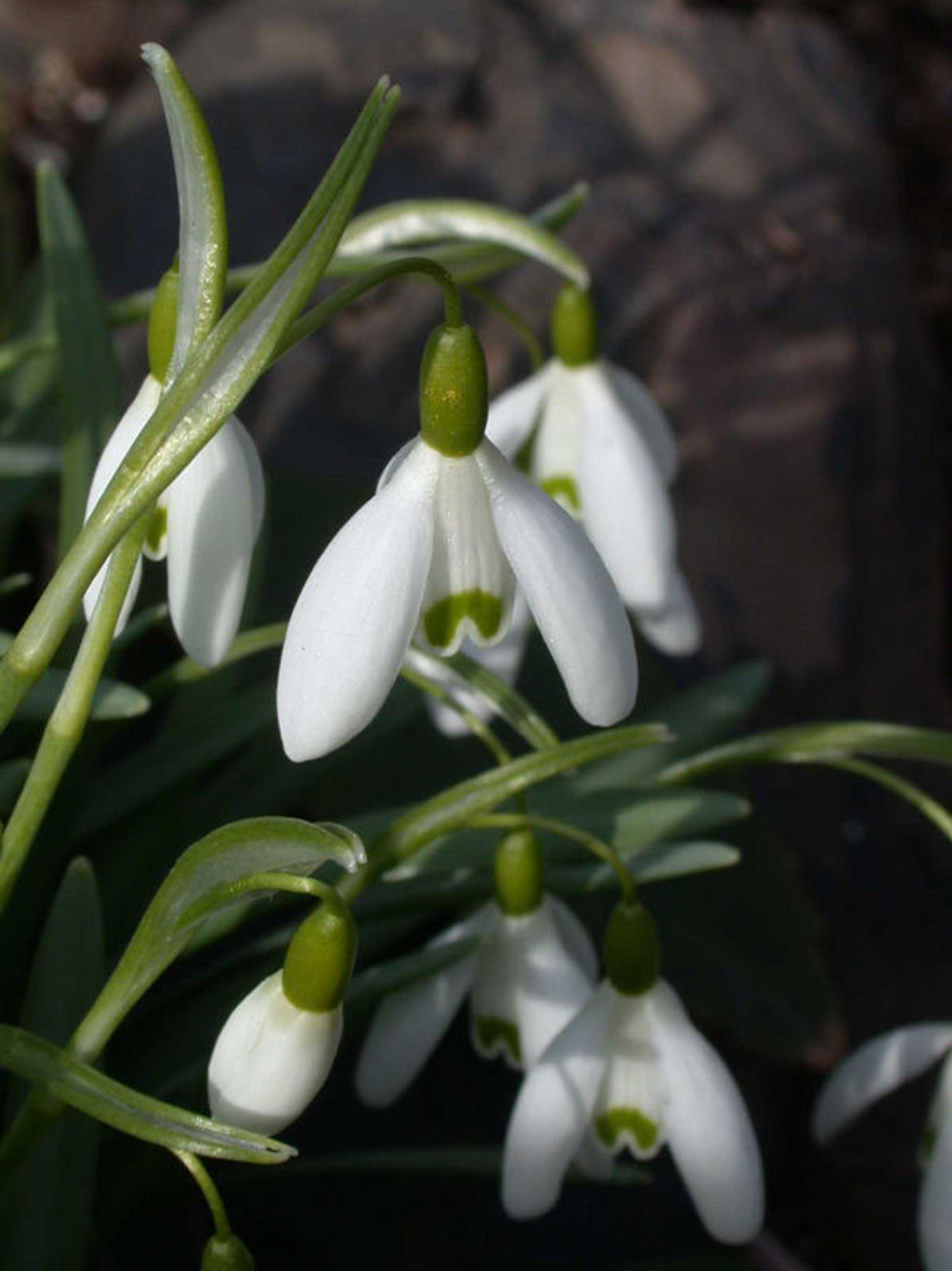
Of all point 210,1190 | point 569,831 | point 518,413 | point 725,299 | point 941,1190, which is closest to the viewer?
point 210,1190

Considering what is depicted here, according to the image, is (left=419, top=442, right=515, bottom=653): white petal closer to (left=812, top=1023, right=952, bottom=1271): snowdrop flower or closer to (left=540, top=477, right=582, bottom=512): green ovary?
(left=540, top=477, right=582, bottom=512): green ovary

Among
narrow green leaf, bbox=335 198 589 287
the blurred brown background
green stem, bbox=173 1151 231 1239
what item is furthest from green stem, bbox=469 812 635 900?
the blurred brown background

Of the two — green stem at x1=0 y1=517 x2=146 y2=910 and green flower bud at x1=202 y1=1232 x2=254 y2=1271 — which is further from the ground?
green stem at x1=0 y1=517 x2=146 y2=910

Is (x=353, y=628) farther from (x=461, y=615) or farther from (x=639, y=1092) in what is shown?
(x=639, y=1092)

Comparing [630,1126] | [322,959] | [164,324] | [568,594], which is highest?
[164,324]

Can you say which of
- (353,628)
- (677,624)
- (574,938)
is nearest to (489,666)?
(677,624)

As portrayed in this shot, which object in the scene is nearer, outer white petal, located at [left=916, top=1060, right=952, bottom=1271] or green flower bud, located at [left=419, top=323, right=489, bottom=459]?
green flower bud, located at [left=419, top=323, right=489, bottom=459]

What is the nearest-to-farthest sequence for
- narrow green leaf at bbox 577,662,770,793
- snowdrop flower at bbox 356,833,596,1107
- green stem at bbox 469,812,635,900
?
green stem at bbox 469,812,635,900
snowdrop flower at bbox 356,833,596,1107
narrow green leaf at bbox 577,662,770,793
